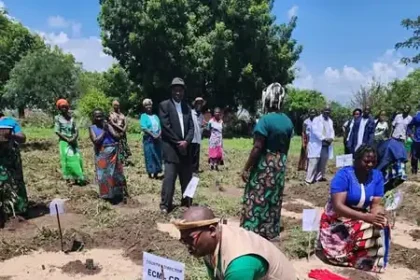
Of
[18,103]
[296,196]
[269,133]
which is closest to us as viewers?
[269,133]

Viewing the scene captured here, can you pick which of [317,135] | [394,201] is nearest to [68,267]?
[394,201]

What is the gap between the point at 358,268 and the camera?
4.67m

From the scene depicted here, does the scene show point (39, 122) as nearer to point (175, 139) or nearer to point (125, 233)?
point (175, 139)

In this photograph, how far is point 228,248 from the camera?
227 centimetres

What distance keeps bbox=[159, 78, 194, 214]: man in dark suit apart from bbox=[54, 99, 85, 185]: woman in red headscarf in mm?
2388

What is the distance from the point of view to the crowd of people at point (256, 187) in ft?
7.50

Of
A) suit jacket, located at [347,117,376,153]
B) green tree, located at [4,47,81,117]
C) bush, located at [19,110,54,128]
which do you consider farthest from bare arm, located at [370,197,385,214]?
green tree, located at [4,47,81,117]

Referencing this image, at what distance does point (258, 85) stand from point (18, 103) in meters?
19.1

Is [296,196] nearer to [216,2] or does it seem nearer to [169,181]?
[169,181]

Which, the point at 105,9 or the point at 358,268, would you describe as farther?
the point at 105,9

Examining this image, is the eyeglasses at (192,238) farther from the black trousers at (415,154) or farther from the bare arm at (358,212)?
the black trousers at (415,154)

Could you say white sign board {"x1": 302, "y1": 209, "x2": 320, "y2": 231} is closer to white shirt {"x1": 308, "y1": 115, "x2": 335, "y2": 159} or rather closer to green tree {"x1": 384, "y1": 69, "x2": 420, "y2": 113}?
white shirt {"x1": 308, "y1": 115, "x2": 335, "y2": 159}

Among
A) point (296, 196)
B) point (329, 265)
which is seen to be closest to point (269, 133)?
point (329, 265)

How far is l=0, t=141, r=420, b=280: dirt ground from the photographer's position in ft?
15.9
